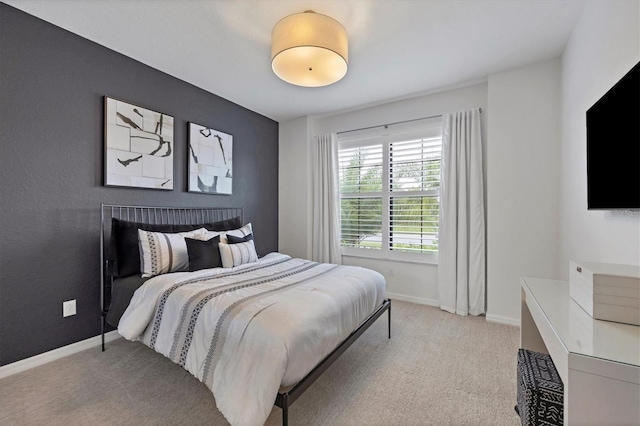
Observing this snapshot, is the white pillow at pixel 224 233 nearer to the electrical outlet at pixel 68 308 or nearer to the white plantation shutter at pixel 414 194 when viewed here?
the electrical outlet at pixel 68 308

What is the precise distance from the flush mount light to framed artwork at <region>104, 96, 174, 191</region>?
61.4 inches

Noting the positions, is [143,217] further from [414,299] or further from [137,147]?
[414,299]

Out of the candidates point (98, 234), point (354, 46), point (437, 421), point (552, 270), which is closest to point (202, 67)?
point (354, 46)

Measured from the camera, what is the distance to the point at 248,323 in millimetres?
1519

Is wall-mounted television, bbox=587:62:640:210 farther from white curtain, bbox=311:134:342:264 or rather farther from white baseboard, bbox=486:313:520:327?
white curtain, bbox=311:134:342:264

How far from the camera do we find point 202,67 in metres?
2.93

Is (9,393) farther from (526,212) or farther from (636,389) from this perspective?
(526,212)

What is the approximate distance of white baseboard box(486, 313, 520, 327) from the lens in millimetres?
2935

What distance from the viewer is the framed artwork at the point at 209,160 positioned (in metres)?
3.32

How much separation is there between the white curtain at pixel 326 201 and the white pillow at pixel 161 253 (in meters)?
2.11

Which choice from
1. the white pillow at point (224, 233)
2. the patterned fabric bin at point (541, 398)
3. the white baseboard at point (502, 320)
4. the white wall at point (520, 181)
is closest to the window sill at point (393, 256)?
the white wall at point (520, 181)

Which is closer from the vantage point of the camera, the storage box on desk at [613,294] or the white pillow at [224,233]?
the storage box on desk at [613,294]

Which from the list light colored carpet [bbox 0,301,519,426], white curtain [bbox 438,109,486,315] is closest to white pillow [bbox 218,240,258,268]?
light colored carpet [bbox 0,301,519,426]

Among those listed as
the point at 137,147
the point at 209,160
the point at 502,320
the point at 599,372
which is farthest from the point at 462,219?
the point at 137,147
